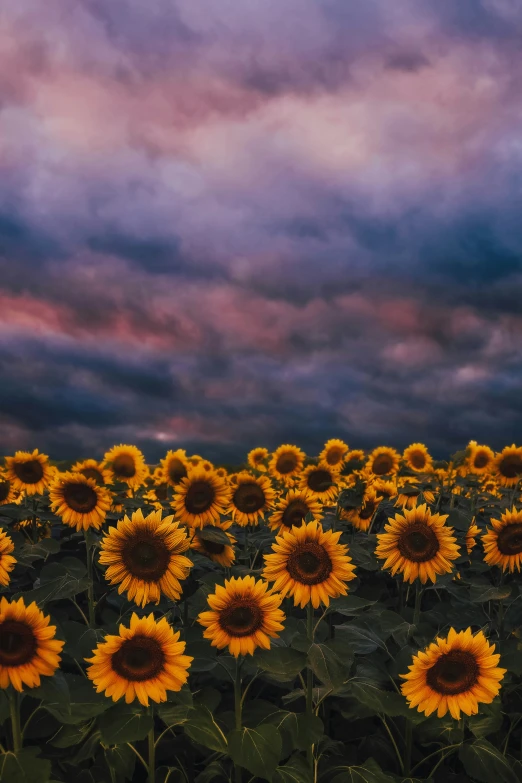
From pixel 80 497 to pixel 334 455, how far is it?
637 cm

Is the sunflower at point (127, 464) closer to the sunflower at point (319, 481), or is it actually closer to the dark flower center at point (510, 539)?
the sunflower at point (319, 481)

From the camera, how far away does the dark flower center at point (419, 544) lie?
18.8 feet

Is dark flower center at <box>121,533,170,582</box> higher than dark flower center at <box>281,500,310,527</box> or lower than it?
lower

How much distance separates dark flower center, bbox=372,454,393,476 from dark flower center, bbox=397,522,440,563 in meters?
6.63

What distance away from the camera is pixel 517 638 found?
6.43 metres

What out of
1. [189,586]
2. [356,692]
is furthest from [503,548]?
[189,586]

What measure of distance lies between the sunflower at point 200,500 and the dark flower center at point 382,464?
244 inches

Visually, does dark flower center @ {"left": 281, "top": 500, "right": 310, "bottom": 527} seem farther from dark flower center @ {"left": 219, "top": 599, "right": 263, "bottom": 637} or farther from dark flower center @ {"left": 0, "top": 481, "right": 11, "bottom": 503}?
dark flower center @ {"left": 0, "top": 481, "right": 11, "bottom": 503}

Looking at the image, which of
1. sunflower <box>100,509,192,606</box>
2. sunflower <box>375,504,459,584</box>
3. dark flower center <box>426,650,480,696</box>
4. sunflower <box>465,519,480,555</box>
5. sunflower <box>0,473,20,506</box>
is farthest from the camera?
sunflower <box>0,473,20,506</box>

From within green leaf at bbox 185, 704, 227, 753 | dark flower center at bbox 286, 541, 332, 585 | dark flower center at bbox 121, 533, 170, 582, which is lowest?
green leaf at bbox 185, 704, 227, 753

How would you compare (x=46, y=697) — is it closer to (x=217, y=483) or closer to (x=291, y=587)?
(x=291, y=587)

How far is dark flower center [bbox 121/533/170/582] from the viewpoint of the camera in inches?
204

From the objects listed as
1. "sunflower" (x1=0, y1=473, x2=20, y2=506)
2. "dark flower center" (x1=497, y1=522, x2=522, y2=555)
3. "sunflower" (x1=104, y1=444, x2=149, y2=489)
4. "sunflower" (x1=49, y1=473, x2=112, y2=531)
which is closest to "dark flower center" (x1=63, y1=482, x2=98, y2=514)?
"sunflower" (x1=49, y1=473, x2=112, y2=531)

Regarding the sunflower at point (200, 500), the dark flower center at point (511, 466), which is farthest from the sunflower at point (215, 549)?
the dark flower center at point (511, 466)
